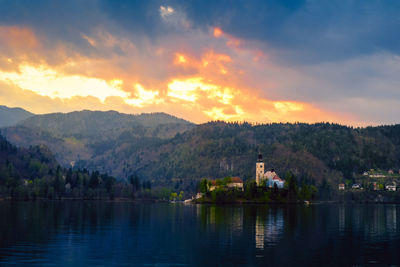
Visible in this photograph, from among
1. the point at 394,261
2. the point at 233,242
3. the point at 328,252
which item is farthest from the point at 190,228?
the point at 394,261

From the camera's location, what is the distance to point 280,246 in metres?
78.9

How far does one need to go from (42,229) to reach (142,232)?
71.9ft

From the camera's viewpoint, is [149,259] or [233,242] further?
[233,242]

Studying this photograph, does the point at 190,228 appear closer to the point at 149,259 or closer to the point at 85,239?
the point at 85,239

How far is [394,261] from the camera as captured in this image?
216ft

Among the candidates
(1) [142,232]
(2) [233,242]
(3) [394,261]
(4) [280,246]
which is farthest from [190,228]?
(3) [394,261]

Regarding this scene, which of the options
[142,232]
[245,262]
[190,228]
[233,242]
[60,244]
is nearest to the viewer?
[245,262]

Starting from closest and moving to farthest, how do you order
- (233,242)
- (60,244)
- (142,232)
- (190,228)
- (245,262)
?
(245,262), (60,244), (233,242), (142,232), (190,228)

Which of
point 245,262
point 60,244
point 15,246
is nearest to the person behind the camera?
point 245,262

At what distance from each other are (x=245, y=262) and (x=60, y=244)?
110ft

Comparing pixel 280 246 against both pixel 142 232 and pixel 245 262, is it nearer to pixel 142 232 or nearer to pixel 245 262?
→ pixel 245 262

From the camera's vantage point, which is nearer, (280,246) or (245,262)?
(245,262)

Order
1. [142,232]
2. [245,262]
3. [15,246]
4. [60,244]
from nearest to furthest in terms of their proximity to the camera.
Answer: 1. [245,262]
2. [15,246]
3. [60,244]
4. [142,232]

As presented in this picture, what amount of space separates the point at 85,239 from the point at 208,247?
24.4 metres
